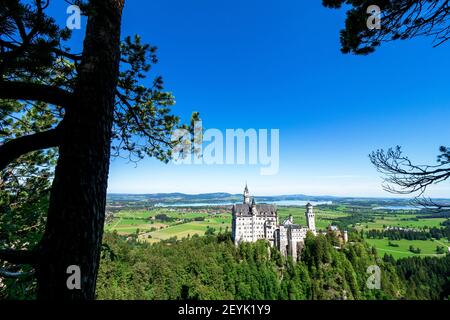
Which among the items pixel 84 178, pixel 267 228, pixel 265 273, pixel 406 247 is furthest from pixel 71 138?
pixel 406 247

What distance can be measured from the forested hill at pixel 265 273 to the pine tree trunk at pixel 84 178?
1856 inches

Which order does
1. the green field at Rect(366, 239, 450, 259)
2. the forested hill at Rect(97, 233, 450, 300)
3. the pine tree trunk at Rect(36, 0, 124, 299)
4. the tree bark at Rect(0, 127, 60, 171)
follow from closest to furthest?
the pine tree trunk at Rect(36, 0, 124, 299), the tree bark at Rect(0, 127, 60, 171), the forested hill at Rect(97, 233, 450, 300), the green field at Rect(366, 239, 450, 259)

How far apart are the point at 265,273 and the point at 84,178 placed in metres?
56.7

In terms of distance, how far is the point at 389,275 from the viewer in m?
52.8

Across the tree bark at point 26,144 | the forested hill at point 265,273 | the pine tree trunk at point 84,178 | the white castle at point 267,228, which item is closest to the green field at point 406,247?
the forested hill at point 265,273

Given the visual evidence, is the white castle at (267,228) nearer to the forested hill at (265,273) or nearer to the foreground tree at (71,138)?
the forested hill at (265,273)

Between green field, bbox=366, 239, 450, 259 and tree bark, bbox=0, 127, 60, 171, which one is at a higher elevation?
tree bark, bbox=0, 127, 60, 171

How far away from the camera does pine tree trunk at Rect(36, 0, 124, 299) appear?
1.69 m

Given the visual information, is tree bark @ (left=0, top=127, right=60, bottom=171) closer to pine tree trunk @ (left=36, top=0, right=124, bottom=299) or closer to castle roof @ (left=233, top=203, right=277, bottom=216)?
pine tree trunk @ (left=36, top=0, right=124, bottom=299)

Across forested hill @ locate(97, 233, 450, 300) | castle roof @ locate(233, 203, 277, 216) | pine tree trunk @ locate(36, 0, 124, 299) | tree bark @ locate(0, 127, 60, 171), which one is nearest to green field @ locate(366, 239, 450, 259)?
forested hill @ locate(97, 233, 450, 300)

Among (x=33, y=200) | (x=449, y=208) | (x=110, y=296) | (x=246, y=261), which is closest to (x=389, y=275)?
(x=246, y=261)

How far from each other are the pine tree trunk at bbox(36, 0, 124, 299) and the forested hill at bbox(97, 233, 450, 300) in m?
47.2
